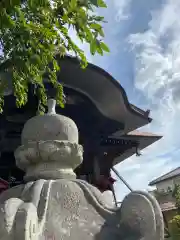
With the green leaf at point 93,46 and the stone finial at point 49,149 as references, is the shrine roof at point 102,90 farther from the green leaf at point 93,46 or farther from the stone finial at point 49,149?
the stone finial at point 49,149

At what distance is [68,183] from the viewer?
262 cm

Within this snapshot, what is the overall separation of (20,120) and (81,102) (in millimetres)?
1306

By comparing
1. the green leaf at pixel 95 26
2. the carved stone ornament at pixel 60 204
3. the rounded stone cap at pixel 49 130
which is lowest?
the carved stone ornament at pixel 60 204

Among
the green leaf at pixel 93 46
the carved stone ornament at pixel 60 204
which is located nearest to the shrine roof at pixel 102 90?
the green leaf at pixel 93 46

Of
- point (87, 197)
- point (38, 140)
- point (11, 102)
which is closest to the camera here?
point (87, 197)

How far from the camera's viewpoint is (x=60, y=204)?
2508mm

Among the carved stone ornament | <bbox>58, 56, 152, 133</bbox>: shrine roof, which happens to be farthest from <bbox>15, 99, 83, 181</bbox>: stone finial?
<bbox>58, 56, 152, 133</bbox>: shrine roof

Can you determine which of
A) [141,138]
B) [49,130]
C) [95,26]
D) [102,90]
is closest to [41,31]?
[95,26]

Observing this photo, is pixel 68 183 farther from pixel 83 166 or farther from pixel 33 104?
pixel 83 166

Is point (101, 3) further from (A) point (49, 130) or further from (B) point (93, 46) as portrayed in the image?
(A) point (49, 130)

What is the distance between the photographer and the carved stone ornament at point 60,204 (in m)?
2.12

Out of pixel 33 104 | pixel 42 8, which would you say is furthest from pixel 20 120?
pixel 42 8

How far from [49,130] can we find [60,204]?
0.61 metres

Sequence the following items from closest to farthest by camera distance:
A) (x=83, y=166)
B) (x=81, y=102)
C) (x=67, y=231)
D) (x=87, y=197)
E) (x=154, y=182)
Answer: (x=67, y=231), (x=87, y=197), (x=81, y=102), (x=83, y=166), (x=154, y=182)
